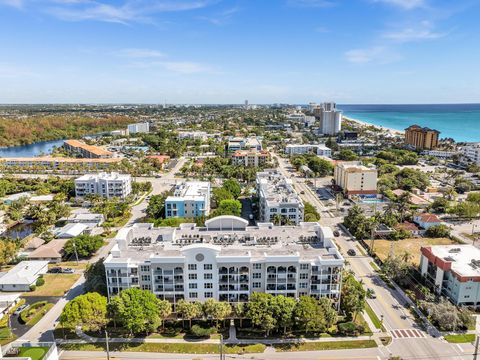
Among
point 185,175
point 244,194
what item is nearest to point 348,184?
point 244,194

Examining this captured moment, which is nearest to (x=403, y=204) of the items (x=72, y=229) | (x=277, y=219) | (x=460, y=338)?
(x=277, y=219)

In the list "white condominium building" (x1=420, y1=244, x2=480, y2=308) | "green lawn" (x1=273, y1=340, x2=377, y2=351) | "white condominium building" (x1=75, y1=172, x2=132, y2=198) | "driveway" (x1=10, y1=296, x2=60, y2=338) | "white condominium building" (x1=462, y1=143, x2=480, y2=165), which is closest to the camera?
"green lawn" (x1=273, y1=340, x2=377, y2=351)

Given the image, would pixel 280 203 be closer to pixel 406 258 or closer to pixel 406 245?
pixel 406 258

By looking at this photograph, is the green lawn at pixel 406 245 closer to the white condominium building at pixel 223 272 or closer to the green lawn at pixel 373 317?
the green lawn at pixel 373 317

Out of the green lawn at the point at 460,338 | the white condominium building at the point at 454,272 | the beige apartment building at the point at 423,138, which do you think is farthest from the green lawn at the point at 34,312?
the beige apartment building at the point at 423,138

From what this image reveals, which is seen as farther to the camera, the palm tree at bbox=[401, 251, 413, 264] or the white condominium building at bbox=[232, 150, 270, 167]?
the white condominium building at bbox=[232, 150, 270, 167]

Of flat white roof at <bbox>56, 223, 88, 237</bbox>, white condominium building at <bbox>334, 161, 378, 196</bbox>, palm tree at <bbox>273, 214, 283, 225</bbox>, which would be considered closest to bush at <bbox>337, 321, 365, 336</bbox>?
palm tree at <bbox>273, 214, 283, 225</bbox>

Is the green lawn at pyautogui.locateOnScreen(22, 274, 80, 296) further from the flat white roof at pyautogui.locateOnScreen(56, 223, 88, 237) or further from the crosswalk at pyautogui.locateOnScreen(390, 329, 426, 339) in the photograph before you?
the crosswalk at pyautogui.locateOnScreen(390, 329, 426, 339)

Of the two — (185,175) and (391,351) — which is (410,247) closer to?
(391,351)
